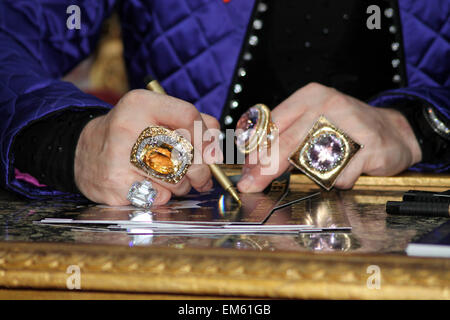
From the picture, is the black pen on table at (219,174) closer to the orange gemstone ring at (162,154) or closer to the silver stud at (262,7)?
the orange gemstone ring at (162,154)

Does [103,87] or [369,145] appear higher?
[103,87]

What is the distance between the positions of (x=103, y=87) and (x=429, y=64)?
81cm

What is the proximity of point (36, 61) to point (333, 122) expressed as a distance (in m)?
0.66

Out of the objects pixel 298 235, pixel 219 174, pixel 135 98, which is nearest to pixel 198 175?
pixel 219 174

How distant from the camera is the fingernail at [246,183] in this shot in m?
0.64

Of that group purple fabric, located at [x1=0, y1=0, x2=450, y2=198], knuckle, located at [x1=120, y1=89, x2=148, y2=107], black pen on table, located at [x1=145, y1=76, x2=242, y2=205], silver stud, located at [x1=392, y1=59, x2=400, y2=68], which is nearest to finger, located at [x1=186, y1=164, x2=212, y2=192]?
black pen on table, located at [x1=145, y1=76, x2=242, y2=205]

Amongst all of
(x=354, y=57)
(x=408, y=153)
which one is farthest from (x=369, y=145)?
(x=354, y=57)

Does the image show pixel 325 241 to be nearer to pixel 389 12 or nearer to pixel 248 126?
pixel 248 126

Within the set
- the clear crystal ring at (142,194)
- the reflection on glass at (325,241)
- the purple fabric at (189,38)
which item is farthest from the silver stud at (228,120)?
the reflection on glass at (325,241)

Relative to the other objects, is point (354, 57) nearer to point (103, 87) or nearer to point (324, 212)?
point (324, 212)

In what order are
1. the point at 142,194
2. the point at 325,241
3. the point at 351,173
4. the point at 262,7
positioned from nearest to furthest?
the point at 325,241
the point at 142,194
the point at 351,173
the point at 262,7

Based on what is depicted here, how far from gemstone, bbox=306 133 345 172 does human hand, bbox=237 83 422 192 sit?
3 centimetres

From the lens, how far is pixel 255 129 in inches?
25.0
